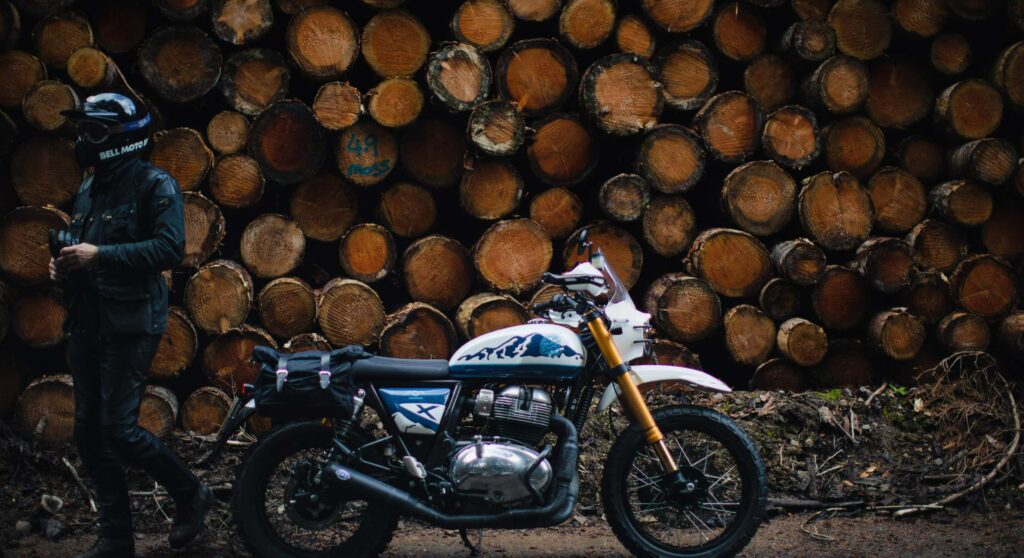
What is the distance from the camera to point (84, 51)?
4.59 metres

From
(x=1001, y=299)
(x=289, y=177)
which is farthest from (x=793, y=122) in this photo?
(x=289, y=177)

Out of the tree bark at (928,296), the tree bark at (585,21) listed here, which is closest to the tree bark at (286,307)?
the tree bark at (585,21)

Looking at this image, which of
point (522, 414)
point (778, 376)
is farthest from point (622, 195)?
point (522, 414)

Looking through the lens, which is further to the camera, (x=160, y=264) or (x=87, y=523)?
(x=87, y=523)

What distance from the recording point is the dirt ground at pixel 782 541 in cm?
375

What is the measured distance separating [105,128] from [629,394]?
2.41m

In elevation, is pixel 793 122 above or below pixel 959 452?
above

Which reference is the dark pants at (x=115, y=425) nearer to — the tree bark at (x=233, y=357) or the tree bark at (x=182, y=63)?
the tree bark at (x=233, y=357)

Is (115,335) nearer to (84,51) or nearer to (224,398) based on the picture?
(224,398)

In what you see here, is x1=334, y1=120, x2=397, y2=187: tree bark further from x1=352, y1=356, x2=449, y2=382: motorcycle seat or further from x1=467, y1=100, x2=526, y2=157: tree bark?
x1=352, y1=356, x2=449, y2=382: motorcycle seat

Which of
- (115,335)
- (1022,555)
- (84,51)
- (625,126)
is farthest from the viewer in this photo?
(625,126)

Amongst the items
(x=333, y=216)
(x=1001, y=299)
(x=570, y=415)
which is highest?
(x=333, y=216)

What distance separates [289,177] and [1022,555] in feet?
13.9

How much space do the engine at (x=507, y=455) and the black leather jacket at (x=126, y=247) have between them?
1413mm
